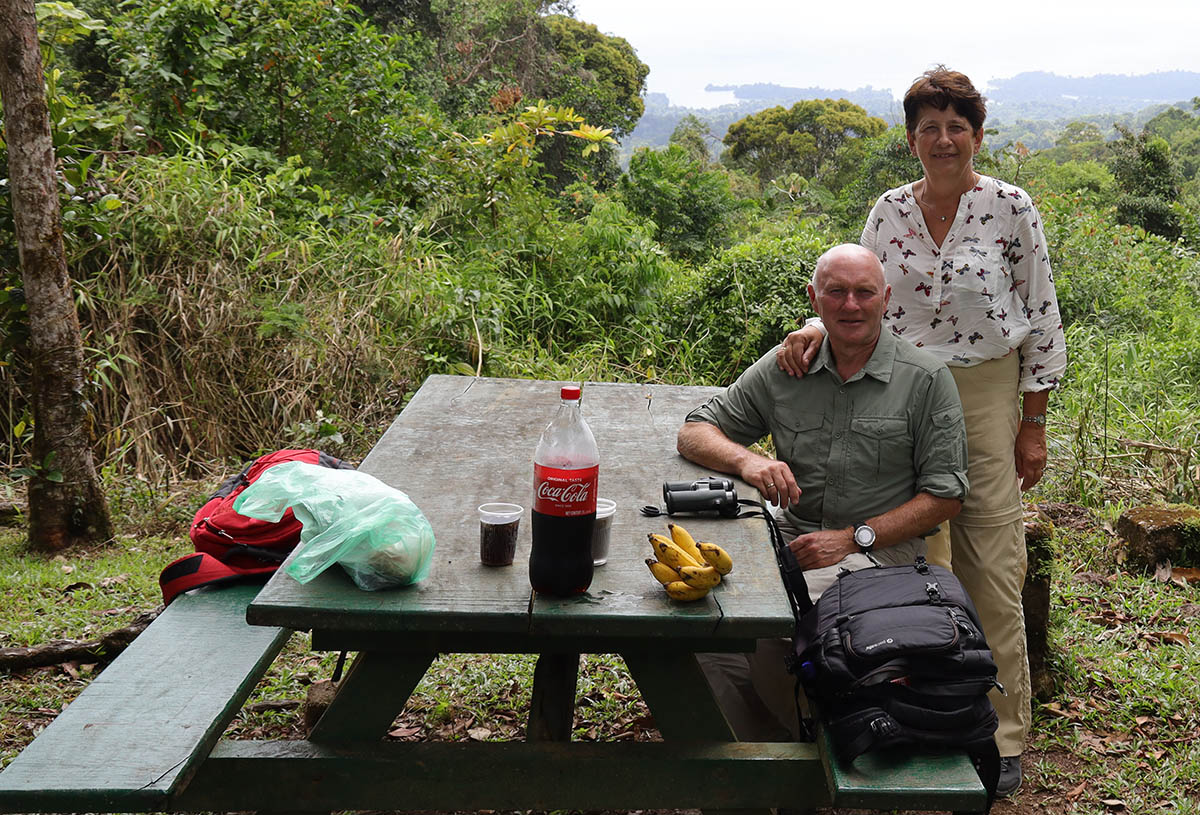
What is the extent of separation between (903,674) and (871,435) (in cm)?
89

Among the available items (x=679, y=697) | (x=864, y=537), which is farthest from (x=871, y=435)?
(x=679, y=697)

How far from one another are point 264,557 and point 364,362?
10.9 feet

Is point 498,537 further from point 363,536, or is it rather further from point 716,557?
point 716,557

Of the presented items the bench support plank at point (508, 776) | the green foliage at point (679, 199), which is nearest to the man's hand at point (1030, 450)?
the bench support plank at point (508, 776)

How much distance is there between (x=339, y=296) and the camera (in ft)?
20.1

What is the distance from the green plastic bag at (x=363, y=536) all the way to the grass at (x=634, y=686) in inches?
57.3

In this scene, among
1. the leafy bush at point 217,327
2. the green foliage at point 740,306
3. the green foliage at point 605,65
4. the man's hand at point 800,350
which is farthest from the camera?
the green foliage at point 605,65

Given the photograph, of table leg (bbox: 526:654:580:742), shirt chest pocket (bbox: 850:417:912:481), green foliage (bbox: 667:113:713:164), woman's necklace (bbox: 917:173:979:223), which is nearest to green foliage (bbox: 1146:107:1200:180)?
green foliage (bbox: 667:113:713:164)

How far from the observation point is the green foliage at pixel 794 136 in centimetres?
3228

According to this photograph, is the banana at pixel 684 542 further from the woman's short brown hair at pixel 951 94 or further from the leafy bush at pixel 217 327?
the leafy bush at pixel 217 327

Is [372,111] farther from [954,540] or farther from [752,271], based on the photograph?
[954,540]

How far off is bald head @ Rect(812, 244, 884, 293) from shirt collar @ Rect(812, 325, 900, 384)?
17 centimetres

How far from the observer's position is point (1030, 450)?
3.15 m

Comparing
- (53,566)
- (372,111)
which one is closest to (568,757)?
(53,566)
